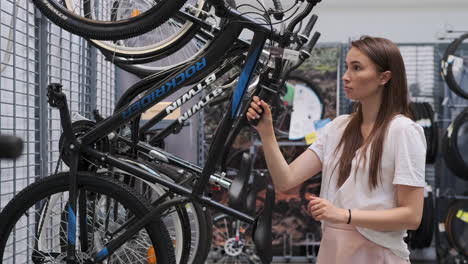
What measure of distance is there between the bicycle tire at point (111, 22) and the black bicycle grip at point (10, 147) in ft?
3.47

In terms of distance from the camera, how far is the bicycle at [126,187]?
1.59 metres

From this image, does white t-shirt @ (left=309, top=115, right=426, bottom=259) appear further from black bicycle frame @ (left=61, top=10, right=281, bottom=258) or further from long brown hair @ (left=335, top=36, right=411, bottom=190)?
black bicycle frame @ (left=61, top=10, right=281, bottom=258)

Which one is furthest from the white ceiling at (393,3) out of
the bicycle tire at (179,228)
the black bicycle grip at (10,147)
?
the black bicycle grip at (10,147)

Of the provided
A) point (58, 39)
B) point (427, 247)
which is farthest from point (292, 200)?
point (58, 39)

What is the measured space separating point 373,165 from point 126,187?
0.79m

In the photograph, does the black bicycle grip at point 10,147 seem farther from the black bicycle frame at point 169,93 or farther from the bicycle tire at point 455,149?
the bicycle tire at point 455,149

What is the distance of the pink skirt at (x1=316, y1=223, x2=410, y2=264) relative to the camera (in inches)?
55.3

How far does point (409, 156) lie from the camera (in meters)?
1.33

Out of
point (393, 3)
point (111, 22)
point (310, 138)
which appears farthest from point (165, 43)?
point (393, 3)

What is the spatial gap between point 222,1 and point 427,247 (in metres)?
3.58

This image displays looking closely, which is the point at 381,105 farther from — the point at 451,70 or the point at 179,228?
the point at 451,70

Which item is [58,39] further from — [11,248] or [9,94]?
[11,248]

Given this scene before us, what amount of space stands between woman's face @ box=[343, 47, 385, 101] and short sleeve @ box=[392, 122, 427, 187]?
0.47 feet

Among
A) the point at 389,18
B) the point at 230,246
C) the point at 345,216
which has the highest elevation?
the point at 389,18
